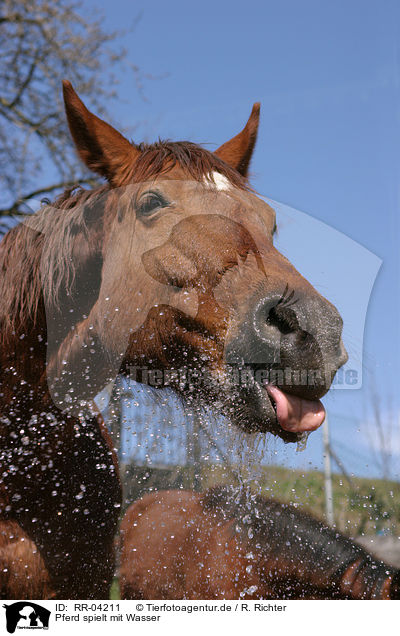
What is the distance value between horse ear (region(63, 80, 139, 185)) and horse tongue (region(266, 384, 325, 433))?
0.98m

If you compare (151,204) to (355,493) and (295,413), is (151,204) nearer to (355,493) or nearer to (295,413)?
(295,413)

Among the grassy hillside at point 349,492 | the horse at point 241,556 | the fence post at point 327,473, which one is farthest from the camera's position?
the fence post at point 327,473

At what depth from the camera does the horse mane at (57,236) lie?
1803 mm

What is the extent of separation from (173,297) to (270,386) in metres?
0.43

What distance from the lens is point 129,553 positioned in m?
2.31

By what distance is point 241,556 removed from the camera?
2000mm

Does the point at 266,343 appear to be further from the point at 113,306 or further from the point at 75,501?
the point at 75,501

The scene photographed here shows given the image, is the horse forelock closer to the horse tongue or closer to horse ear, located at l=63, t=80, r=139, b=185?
horse ear, located at l=63, t=80, r=139, b=185

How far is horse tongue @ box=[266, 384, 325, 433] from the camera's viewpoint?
137cm
